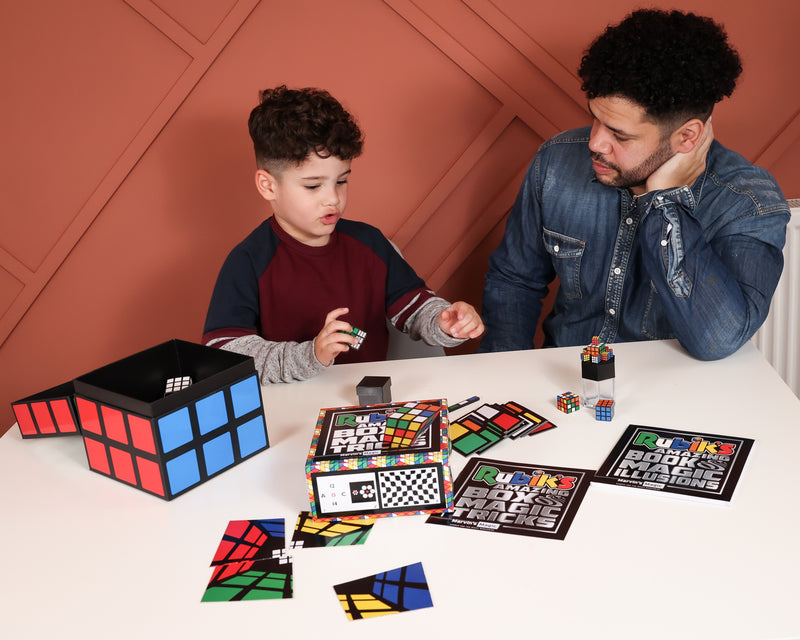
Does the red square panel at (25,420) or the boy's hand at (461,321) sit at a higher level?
the boy's hand at (461,321)

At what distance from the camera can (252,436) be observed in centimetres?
122

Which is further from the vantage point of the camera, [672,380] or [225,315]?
[225,315]

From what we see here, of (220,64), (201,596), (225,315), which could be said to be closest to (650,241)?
(225,315)

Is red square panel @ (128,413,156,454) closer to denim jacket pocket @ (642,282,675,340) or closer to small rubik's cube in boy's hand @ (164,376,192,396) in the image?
small rubik's cube in boy's hand @ (164,376,192,396)

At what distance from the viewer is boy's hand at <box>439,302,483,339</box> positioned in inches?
61.8

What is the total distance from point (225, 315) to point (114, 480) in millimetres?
572

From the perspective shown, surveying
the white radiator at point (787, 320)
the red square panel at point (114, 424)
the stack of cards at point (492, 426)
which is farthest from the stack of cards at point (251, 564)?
the white radiator at point (787, 320)

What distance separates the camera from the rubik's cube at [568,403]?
127 centimetres

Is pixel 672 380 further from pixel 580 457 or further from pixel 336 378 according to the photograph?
pixel 336 378

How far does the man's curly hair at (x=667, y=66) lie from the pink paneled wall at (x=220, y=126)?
54 centimetres

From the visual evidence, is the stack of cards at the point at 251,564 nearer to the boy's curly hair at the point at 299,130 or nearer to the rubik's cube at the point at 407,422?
the rubik's cube at the point at 407,422

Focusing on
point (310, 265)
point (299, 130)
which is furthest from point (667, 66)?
point (310, 265)

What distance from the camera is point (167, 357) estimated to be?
1.33 m

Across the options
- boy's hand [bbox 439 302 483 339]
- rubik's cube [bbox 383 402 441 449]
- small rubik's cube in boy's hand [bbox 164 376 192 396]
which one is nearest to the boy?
boy's hand [bbox 439 302 483 339]
